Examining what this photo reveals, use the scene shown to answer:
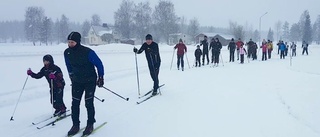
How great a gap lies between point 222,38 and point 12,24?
149 meters

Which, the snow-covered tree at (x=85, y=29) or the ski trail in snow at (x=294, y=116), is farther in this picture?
the snow-covered tree at (x=85, y=29)

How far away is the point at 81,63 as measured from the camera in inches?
194

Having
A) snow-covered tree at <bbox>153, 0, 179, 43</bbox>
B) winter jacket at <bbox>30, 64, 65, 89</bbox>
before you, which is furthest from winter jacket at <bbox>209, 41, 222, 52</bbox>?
snow-covered tree at <bbox>153, 0, 179, 43</bbox>

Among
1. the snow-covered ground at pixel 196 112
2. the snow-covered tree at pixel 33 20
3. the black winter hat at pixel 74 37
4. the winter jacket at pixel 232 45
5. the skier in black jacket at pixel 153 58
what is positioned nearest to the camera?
the black winter hat at pixel 74 37

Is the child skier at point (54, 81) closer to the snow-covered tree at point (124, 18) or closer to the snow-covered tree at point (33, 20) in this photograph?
the snow-covered tree at point (124, 18)

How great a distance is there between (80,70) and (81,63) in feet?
0.46

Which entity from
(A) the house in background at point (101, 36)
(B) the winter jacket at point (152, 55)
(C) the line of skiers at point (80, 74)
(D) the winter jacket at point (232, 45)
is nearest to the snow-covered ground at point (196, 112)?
(C) the line of skiers at point (80, 74)

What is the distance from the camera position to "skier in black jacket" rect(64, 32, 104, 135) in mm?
4883

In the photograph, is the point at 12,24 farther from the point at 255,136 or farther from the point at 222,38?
the point at 255,136

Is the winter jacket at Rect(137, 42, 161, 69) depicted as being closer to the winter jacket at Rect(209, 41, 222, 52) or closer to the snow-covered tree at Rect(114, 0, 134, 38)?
the winter jacket at Rect(209, 41, 222, 52)

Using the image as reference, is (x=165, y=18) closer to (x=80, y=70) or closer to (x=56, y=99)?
(x=56, y=99)

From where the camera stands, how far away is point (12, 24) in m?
167

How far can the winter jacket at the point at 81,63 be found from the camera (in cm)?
489

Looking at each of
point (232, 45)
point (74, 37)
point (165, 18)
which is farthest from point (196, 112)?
point (165, 18)
